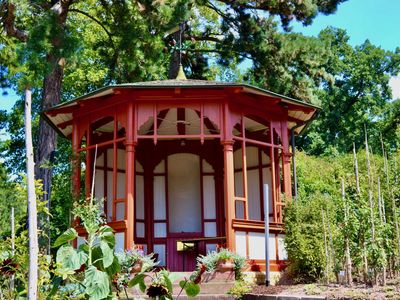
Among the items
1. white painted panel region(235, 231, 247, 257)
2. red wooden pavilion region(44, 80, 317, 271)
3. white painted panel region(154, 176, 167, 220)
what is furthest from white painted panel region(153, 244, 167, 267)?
white painted panel region(235, 231, 247, 257)

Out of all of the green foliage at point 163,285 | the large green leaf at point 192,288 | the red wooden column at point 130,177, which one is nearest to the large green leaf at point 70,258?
the green foliage at point 163,285

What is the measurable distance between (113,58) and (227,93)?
6948mm

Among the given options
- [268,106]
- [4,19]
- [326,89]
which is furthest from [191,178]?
[326,89]

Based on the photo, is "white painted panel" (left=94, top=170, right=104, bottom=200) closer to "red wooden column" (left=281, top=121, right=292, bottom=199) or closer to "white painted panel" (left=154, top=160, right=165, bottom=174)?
"white painted panel" (left=154, top=160, right=165, bottom=174)

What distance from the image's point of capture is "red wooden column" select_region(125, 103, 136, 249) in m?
11.7

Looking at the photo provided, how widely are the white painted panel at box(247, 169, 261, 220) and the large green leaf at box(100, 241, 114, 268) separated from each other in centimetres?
993

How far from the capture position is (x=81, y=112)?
44.1 feet

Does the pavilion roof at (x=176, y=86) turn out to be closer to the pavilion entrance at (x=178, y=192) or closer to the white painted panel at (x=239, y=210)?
the pavilion entrance at (x=178, y=192)

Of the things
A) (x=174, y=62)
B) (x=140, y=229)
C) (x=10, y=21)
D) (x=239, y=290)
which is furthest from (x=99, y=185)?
(x=174, y=62)

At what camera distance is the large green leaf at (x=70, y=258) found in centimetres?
542

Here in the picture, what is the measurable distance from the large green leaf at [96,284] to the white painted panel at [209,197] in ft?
33.3

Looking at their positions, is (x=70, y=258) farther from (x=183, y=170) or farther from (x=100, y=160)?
(x=183, y=170)

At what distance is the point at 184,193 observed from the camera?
51.4ft

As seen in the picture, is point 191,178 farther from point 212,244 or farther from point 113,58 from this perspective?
point 113,58
